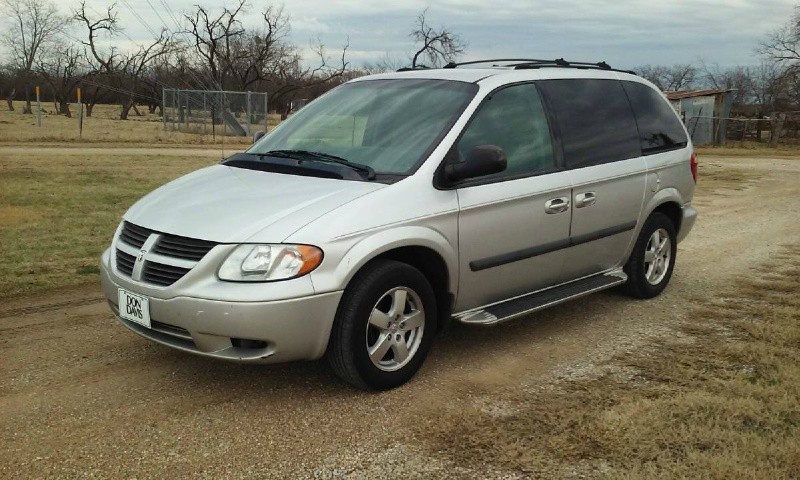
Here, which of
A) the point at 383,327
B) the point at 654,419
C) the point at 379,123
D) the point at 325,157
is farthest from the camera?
the point at 379,123

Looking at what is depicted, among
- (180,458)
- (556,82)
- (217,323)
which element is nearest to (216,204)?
(217,323)

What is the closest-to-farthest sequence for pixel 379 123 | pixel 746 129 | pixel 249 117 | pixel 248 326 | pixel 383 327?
pixel 248 326 → pixel 383 327 → pixel 379 123 → pixel 249 117 → pixel 746 129

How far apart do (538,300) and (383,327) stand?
4.24ft

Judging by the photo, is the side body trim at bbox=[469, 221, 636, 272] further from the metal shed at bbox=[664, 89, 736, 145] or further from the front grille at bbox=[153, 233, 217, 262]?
the metal shed at bbox=[664, 89, 736, 145]

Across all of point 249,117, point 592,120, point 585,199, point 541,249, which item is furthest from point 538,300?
point 249,117

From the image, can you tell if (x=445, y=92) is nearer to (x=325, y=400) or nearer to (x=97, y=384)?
(x=325, y=400)

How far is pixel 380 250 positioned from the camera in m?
4.09

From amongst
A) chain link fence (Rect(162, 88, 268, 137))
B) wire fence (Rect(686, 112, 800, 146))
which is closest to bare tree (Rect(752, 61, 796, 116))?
wire fence (Rect(686, 112, 800, 146))

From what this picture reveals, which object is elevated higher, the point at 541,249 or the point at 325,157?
the point at 325,157

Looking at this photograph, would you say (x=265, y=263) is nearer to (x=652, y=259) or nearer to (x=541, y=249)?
(x=541, y=249)

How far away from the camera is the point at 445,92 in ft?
16.4

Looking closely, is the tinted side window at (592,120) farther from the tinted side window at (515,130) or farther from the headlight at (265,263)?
the headlight at (265,263)

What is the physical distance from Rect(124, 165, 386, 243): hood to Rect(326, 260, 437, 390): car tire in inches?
16.9

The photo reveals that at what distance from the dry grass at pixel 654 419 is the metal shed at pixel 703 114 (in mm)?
29521
